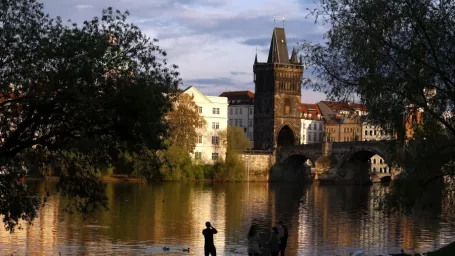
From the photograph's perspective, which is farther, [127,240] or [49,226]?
[49,226]

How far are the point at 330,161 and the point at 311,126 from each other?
46964 millimetres

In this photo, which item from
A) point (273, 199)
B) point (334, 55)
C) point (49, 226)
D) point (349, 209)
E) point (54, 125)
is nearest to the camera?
point (54, 125)

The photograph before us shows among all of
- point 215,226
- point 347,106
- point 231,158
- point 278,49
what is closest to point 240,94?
point 278,49

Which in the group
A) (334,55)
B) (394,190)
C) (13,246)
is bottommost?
(13,246)

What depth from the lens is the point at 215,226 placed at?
4741 centimetres

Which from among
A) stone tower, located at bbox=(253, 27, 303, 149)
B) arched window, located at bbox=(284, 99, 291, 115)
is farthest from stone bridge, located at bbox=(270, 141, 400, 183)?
arched window, located at bbox=(284, 99, 291, 115)

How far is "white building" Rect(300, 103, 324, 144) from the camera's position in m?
159

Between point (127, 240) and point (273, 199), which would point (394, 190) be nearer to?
point (127, 240)

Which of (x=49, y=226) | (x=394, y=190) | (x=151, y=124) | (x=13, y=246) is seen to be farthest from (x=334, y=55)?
(x=49, y=226)

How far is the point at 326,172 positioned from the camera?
115188 millimetres

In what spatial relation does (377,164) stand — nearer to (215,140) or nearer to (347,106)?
(215,140)

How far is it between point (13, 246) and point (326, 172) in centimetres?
8401

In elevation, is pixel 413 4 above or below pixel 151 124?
above

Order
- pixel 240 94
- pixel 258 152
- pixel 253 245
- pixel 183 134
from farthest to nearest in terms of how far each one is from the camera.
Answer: pixel 240 94
pixel 258 152
pixel 183 134
pixel 253 245
